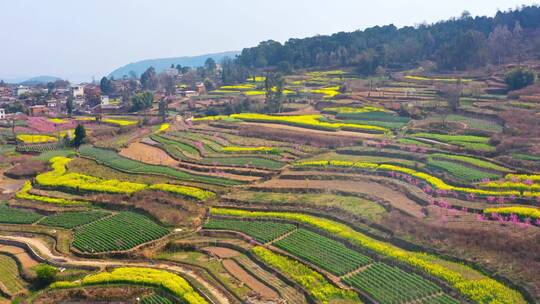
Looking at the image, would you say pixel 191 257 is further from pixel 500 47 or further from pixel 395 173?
pixel 500 47

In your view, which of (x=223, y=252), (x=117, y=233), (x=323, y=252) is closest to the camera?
(x=323, y=252)

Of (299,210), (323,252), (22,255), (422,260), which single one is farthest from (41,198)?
(422,260)

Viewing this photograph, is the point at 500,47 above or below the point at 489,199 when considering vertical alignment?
above

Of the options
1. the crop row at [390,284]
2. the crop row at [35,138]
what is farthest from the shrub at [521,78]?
the crop row at [35,138]

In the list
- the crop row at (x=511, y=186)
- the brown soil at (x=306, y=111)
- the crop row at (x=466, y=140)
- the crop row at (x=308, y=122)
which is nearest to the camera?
the crop row at (x=511, y=186)

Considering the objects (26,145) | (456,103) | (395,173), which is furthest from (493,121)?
(26,145)

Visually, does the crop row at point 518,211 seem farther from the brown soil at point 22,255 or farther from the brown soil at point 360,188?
the brown soil at point 22,255

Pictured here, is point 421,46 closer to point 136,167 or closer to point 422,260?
point 136,167
